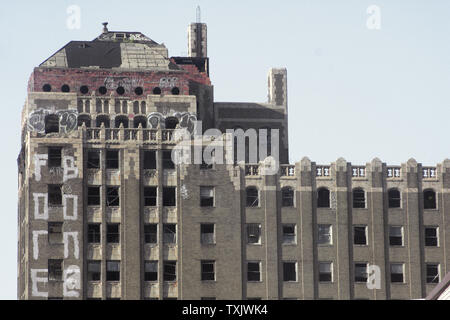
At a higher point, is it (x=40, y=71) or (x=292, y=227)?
(x=40, y=71)

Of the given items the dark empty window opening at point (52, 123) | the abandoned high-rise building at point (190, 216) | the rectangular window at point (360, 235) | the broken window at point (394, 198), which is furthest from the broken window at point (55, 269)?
the broken window at point (394, 198)

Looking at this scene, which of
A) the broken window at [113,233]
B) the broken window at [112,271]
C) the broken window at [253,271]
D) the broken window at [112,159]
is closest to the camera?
the broken window at [112,271]

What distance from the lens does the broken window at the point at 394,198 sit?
14450 cm

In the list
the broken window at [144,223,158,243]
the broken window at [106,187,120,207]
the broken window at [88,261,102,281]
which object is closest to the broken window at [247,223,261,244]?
the broken window at [144,223,158,243]

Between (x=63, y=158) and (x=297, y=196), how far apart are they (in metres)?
23.0

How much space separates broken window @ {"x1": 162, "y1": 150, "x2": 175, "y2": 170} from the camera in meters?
142

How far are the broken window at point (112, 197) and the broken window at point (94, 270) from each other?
5.81 meters

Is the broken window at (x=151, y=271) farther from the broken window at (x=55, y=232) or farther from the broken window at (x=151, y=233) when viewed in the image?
the broken window at (x=55, y=232)

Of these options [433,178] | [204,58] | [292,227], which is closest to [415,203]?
[433,178]

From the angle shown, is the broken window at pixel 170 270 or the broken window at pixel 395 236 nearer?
the broken window at pixel 170 270

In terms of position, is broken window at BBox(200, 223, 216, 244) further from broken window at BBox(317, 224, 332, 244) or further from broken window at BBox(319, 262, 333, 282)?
broken window at BBox(319, 262, 333, 282)

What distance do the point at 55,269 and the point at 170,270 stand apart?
35.9 feet
